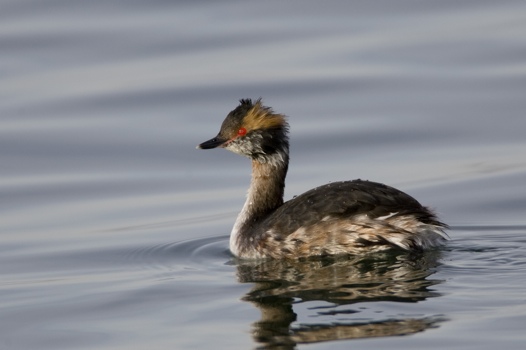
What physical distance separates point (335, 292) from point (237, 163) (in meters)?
4.85

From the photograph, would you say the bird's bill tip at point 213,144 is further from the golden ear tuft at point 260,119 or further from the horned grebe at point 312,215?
the golden ear tuft at point 260,119

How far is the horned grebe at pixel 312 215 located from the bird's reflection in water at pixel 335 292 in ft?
0.39

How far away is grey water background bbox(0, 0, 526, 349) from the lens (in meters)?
8.03

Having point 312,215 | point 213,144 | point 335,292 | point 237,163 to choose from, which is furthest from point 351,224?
point 237,163

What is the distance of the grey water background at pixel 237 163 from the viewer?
8.03 meters

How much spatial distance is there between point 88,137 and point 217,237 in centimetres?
331

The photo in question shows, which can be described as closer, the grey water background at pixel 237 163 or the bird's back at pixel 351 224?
the grey water background at pixel 237 163

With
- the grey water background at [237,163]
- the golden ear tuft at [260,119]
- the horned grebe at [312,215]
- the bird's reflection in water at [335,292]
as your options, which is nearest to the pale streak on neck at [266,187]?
the horned grebe at [312,215]

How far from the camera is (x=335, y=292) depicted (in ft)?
27.8

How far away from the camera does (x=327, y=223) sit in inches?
382

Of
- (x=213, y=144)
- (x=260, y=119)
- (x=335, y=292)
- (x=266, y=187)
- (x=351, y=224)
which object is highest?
(x=260, y=119)

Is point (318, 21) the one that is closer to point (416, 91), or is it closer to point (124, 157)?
point (416, 91)

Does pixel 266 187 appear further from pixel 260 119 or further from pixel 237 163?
pixel 237 163

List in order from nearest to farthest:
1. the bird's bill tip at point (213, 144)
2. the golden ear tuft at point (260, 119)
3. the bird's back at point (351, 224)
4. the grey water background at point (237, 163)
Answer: the grey water background at point (237, 163) → the bird's back at point (351, 224) → the golden ear tuft at point (260, 119) → the bird's bill tip at point (213, 144)
